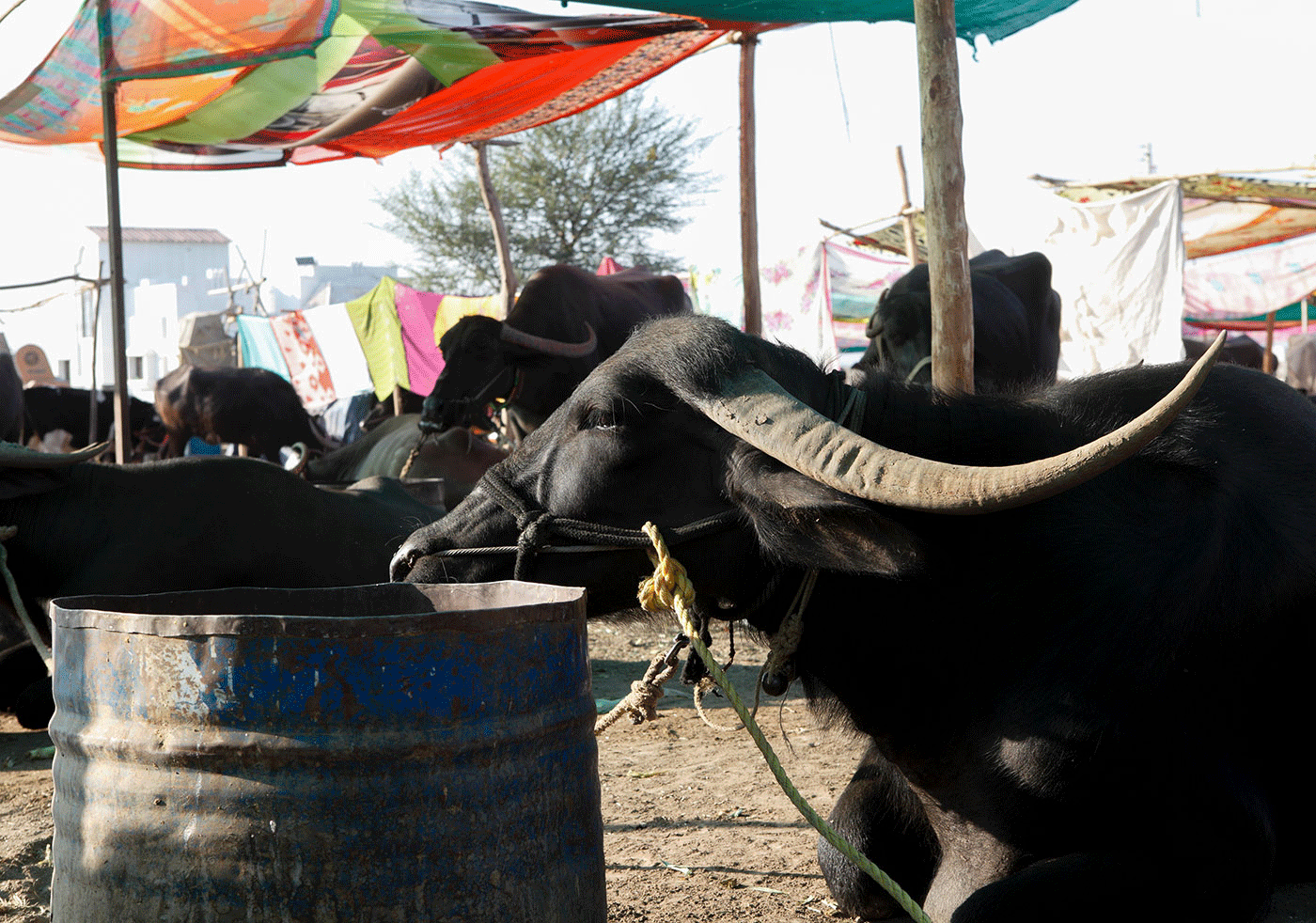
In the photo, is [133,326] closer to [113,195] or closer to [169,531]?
[113,195]

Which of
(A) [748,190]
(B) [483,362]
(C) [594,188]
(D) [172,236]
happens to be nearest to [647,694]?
(A) [748,190]

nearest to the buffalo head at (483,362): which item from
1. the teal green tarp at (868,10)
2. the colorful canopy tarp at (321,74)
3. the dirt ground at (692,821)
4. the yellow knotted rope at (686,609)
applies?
the colorful canopy tarp at (321,74)

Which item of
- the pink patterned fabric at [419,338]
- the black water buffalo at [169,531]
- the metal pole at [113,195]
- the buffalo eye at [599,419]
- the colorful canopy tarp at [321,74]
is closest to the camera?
the buffalo eye at [599,419]

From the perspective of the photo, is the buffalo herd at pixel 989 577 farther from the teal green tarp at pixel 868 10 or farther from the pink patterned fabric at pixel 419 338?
the pink patterned fabric at pixel 419 338

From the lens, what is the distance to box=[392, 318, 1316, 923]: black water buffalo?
6.99 feet

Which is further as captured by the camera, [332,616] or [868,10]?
[868,10]

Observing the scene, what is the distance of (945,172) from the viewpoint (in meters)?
3.89

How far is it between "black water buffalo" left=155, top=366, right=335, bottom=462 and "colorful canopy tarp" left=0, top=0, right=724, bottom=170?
12.4ft

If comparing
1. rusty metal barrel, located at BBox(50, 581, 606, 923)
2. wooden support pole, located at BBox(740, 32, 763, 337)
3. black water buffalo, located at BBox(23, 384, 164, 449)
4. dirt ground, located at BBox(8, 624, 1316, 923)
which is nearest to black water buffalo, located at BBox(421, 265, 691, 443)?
wooden support pole, located at BBox(740, 32, 763, 337)

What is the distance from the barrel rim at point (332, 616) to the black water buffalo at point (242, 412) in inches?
402

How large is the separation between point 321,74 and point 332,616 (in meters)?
5.78

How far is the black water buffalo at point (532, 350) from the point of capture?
8.02m

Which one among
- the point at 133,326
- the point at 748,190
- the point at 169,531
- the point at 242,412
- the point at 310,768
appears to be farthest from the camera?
the point at 133,326

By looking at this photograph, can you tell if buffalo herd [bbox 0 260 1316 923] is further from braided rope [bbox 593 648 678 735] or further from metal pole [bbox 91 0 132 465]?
metal pole [bbox 91 0 132 465]
